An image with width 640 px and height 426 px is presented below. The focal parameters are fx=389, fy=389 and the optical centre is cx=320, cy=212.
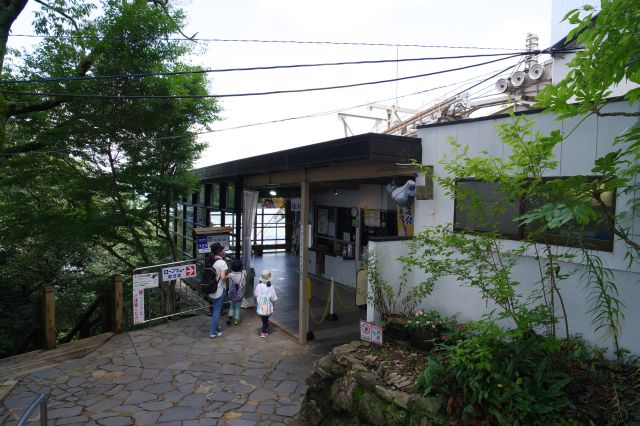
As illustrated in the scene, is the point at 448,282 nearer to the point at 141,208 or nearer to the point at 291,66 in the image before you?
the point at 291,66

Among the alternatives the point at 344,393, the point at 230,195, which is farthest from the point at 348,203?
the point at 344,393

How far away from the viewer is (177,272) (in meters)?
9.02

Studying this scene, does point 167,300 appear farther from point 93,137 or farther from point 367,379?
point 367,379

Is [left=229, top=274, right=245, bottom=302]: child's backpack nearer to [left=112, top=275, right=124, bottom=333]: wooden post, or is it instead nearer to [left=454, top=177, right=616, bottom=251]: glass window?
[left=112, top=275, right=124, bottom=333]: wooden post

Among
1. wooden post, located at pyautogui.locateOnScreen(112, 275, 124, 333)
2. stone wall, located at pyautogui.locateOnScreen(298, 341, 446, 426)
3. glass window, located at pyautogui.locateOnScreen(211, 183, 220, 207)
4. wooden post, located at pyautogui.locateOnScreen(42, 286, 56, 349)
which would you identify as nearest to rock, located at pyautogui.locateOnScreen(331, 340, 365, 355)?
stone wall, located at pyautogui.locateOnScreen(298, 341, 446, 426)

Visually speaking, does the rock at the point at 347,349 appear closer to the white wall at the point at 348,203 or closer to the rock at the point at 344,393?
the rock at the point at 344,393

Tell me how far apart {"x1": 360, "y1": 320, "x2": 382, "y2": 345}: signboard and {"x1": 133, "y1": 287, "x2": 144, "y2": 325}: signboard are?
17.1ft

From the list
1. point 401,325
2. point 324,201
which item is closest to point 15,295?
point 324,201

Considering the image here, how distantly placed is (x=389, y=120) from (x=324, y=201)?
28.7 feet

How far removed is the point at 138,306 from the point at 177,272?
110 cm

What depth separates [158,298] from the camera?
1104 centimetres

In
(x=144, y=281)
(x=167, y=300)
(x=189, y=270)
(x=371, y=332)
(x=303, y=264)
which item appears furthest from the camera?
(x=167, y=300)

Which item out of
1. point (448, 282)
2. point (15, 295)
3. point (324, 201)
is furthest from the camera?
point (324, 201)

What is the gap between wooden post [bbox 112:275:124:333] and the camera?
832cm
